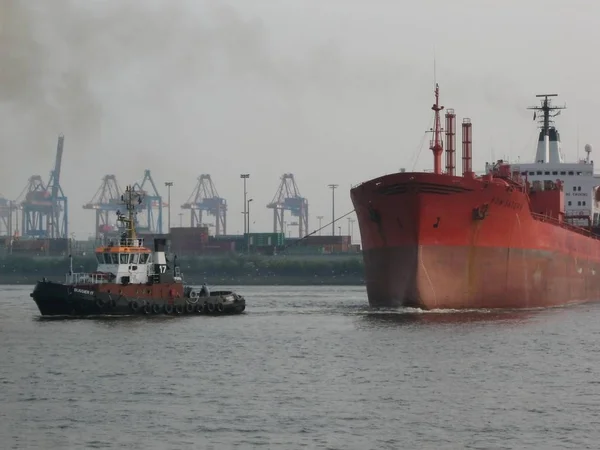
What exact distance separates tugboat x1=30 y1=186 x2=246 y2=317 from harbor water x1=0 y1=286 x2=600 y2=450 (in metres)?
1.43

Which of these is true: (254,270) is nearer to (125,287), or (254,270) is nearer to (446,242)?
(125,287)

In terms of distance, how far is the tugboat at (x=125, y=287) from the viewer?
189 feet

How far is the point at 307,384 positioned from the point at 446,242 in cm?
2267

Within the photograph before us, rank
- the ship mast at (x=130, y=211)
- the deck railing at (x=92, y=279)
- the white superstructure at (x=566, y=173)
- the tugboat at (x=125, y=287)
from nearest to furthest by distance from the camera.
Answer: the tugboat at (x=125, y=287)
the deck railing at (x=92, y=279)
the ship mast at (x=130, y=211)
the white superstructure at (x=566, y=173)

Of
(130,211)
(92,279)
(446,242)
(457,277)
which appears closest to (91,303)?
(92,279)

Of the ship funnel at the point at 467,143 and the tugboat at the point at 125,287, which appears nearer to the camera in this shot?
the tugboat at the point at 125,287

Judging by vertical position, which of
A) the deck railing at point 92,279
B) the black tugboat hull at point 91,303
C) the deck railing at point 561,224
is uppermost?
the deck railing at point 561,224

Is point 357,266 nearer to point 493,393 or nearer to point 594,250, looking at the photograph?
point 594,250

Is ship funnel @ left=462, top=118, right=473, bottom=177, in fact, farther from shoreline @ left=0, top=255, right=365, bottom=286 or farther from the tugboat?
shoreline @ left=0, top=255, right=365, bottom=286

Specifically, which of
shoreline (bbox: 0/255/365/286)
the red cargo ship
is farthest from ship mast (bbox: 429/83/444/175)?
shoreline (bbox: 0/255/365/286)

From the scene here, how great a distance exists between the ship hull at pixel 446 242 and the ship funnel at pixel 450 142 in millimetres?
9391

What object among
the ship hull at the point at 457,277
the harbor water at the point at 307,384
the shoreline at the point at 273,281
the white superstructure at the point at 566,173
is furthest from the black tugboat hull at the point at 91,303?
the shoreline at the point at 273,281

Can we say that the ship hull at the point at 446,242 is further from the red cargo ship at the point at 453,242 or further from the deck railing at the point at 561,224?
the deck railing at the point at 561,224

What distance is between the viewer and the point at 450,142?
72.8 metres
